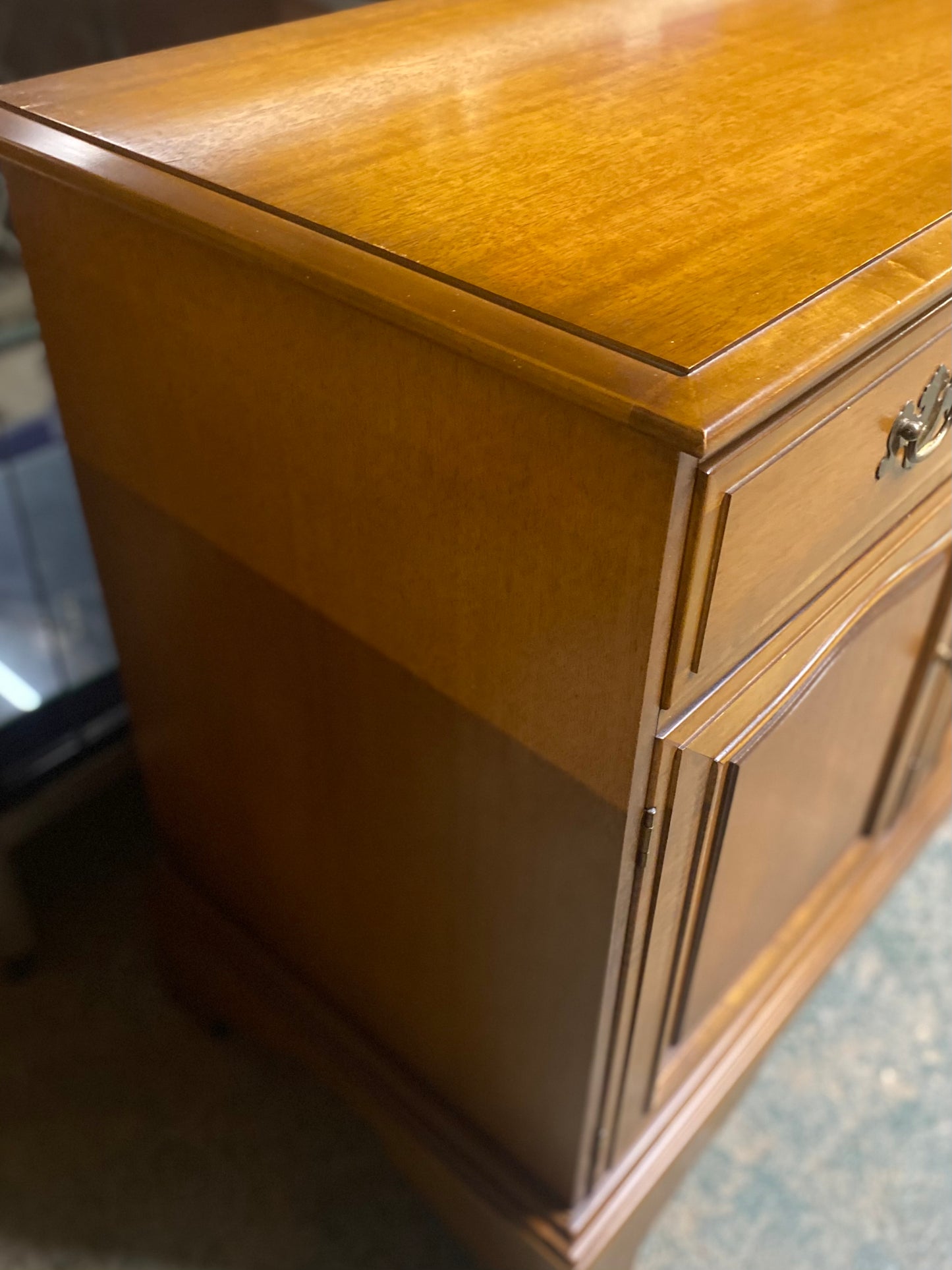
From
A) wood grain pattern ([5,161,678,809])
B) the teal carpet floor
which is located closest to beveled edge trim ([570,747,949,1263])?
the teal carpet floor

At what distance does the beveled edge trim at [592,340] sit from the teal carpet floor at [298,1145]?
0.70 meters

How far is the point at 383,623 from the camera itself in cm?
53

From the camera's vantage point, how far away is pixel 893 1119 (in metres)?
0.92

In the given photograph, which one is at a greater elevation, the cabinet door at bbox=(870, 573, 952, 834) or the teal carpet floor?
the cabinet door at bbox=(870, 573, 952, 834)

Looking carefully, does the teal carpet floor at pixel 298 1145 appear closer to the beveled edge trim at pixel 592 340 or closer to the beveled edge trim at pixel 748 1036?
the beveled edge trim at pixel 748 1036

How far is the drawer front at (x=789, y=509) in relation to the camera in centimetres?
40

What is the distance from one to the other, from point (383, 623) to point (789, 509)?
0.19 meters

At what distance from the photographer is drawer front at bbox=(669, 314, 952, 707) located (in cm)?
40

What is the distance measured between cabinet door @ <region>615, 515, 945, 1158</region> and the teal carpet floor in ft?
0.66

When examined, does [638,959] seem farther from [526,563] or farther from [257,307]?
[257,307]

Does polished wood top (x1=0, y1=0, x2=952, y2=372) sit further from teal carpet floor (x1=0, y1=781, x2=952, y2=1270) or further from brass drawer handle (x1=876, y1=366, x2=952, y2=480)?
teal carpet floor (x1=0, y1=781, x2=952, y2=1270)

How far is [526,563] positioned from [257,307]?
160 mm

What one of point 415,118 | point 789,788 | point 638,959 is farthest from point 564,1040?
point 415,118

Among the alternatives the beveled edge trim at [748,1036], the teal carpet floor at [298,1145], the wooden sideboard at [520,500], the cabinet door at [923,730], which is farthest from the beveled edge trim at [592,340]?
the teal carpet floor at [298,1145]
